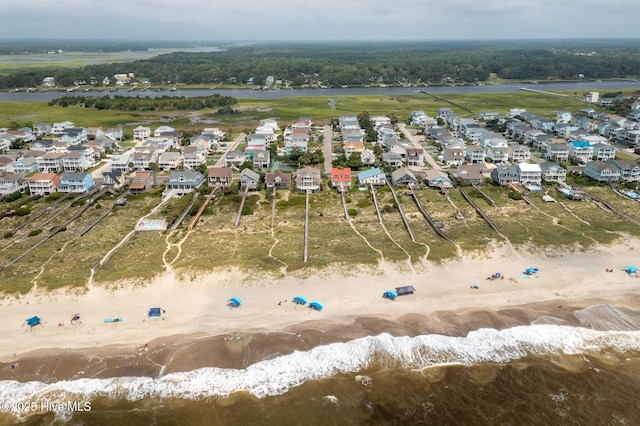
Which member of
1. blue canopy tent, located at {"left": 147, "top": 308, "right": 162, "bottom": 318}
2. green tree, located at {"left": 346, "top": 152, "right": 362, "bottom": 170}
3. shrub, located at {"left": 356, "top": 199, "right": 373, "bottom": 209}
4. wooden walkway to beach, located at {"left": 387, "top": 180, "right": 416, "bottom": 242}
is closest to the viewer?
blue canopy tent, located at {"left": 147, "top": 308, "right": 162, "bottom": 318}

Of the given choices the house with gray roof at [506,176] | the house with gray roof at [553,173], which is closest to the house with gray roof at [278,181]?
the house with gray roof at [506,176]

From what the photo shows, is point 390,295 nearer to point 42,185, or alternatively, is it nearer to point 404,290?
point 404,290

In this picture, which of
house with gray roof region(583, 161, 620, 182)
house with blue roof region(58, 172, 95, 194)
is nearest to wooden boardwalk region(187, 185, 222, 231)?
house with blue roof region(58, 172, 95, 194)

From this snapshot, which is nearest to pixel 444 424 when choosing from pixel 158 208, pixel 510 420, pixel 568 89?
pixel 510 420

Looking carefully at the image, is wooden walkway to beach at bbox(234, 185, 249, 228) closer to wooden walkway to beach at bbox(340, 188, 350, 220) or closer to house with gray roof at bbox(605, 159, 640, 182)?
wooden walkway to beach at bbox(340, 188, 350, 220)

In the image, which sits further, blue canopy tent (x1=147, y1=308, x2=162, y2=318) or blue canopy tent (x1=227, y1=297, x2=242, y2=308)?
blue canopy tent (x1=227, y1=297, x2=242, y2=308)

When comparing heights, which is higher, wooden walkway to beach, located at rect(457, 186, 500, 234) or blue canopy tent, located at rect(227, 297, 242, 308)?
wooden walkway to beach, located at rect(457, 186, 500, 234)

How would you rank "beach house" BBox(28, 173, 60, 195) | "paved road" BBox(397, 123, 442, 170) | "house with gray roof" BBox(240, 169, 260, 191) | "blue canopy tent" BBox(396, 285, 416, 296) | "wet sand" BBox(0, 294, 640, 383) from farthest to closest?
"paved road" BBox(397, 123, 442, 170), "house with gray roof" BBox(240, 169, 260, 191), "beach house" BBox(28, 173, 60, 195), "blue canopy tent" BBox(396, 285, 416, 296), "wet sand" BBox(0, 294, 640, 383)
